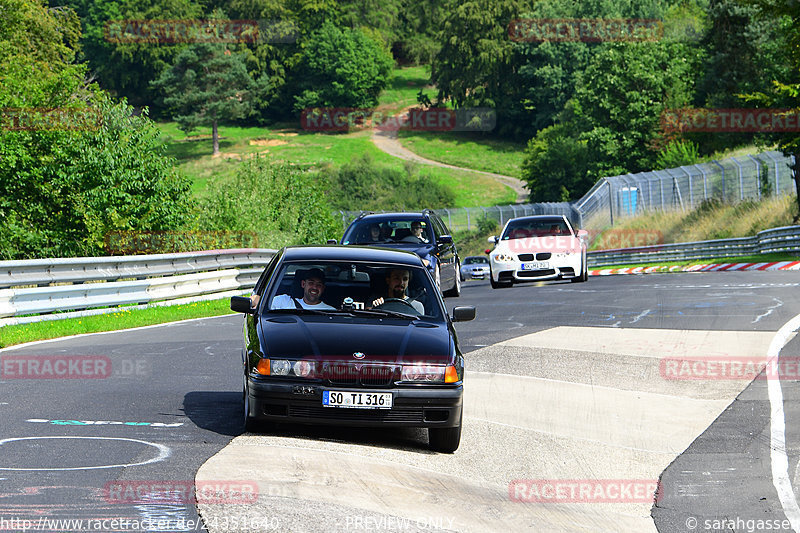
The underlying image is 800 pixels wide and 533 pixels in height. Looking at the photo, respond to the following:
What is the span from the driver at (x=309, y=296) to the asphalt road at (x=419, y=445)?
1.01 m

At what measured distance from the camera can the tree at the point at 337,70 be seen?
128m

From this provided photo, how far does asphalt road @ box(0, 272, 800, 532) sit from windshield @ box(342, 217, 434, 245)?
152 inches

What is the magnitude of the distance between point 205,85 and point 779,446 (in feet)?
378

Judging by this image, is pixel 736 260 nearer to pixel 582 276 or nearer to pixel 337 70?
pixel 582 276

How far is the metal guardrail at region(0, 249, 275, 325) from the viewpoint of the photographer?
637 inches

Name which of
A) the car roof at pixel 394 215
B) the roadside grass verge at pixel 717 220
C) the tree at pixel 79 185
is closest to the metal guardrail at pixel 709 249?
the roadside grass verge at pixel 717 220

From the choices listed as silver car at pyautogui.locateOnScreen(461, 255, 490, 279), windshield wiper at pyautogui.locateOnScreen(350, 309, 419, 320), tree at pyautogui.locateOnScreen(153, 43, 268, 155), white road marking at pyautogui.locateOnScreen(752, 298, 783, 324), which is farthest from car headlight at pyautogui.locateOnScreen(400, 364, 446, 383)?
tree at pyautogui.locateOnScreen(153, 43, 268, 155)

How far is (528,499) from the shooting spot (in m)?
6.72

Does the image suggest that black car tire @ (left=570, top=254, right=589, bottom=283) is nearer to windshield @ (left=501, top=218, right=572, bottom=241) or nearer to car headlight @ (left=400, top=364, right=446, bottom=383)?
windshield @ (left=501, top=218, right=572, bottom=241)

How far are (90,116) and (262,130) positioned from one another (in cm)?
9545

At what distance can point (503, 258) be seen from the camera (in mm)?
23891

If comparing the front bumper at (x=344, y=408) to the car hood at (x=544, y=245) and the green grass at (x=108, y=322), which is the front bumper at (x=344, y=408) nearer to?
the green grass at (x=108, y=322)
